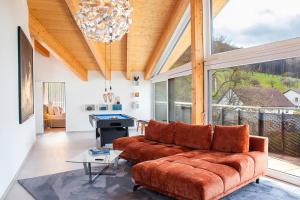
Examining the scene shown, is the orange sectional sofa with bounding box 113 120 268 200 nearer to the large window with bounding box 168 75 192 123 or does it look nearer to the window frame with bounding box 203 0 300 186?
the window frame with bounding box 203 0 300 186

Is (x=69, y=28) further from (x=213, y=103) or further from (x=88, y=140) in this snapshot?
(x=213, y=103)

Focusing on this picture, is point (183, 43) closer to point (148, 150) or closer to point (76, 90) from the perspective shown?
point (148, 150)

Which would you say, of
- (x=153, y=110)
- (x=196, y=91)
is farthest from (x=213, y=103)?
(x=153, y=110)

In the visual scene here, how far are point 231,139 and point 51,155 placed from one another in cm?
403

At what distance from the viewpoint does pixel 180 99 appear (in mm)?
7648

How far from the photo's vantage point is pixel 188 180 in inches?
113

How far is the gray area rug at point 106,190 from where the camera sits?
3.40 metres

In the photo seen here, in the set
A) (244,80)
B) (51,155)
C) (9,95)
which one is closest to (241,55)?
(244,80)

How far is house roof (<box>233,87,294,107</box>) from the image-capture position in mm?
4035

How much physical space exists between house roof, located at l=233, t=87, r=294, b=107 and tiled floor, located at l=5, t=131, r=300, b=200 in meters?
0.98

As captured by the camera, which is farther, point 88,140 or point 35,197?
point 88,140

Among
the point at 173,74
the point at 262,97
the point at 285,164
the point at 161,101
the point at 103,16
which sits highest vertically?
the point at 103,16

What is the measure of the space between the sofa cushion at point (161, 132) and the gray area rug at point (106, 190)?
1.05m

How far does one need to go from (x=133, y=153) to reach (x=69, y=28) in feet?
12.3
